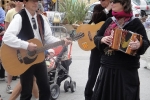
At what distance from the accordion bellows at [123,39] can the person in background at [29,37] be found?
996 millimetres

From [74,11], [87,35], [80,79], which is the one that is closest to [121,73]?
[87,35]

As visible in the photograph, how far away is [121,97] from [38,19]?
1.51 metres

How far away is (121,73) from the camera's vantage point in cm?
374

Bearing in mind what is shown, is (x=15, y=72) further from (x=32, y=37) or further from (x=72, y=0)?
(x=72, y=0)

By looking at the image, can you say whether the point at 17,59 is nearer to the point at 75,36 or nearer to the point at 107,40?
the point at 75,36

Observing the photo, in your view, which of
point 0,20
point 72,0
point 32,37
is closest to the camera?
point 32,37

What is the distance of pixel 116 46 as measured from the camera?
3.50 metres

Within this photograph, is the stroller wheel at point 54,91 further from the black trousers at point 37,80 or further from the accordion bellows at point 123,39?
the accordion bellows at point 123,39

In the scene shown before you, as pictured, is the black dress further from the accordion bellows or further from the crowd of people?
the accordion bellows

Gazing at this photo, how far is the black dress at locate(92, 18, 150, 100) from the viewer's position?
3695 millimetres

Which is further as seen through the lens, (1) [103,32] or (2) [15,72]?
(2) [15,72]

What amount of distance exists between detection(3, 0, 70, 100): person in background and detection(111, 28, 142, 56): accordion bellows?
100 cm

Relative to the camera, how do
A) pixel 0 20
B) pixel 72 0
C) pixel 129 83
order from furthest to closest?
pixel 72 0, pixel 0 20, pixel 129 83

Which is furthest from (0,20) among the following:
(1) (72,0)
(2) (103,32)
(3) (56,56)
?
(1) (72,0)
